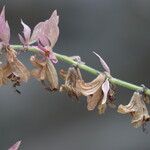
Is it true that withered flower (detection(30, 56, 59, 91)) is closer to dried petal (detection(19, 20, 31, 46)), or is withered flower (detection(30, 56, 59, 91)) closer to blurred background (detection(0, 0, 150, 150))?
dried petal (detection(19, 20, 31, 46))

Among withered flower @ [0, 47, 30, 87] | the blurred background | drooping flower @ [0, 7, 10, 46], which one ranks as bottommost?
withered flower @ [0, 47, 30, 87]

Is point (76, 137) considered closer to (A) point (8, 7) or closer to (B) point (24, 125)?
(B) point (24, 125)

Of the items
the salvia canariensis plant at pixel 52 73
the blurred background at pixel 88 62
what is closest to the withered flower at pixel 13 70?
the salvia canariensis plant at pixel 52 73

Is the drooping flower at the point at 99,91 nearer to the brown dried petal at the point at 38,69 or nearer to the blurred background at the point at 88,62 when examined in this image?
the brown dried petal at the point at 38,69

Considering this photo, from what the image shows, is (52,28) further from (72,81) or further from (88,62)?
(88,62)

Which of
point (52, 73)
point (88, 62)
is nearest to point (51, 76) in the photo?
point (52, 73)

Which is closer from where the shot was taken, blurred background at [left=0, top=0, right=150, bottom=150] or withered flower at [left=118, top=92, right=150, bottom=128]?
withered flower at [left=118, top=92, right=150, bottom=128]

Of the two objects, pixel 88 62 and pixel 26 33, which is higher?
pixel 88 62

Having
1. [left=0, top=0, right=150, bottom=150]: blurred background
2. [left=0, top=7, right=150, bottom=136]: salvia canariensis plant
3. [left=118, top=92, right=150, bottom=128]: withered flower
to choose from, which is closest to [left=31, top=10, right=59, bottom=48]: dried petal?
[left=0, top=7, right=150, bottom=136]: salvia canariensis plant
